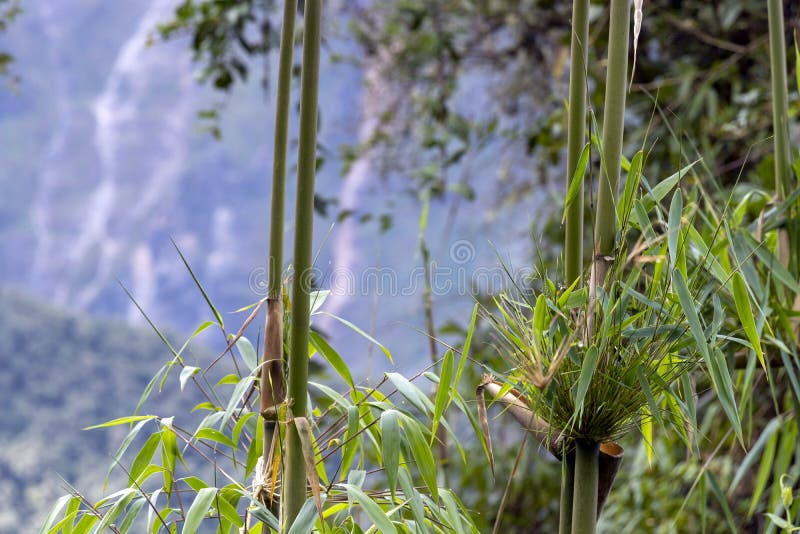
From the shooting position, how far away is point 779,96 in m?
0.55

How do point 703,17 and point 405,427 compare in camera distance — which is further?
point 703,17

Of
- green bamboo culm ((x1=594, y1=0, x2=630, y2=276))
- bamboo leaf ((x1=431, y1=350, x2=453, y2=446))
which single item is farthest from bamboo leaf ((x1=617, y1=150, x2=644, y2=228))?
bamboo leaf ((x1=431, y1=350, x2=453, y2=446))

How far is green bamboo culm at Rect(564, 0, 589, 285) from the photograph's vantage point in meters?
0.39

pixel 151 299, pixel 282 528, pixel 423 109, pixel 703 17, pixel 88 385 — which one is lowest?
pixel 151 299

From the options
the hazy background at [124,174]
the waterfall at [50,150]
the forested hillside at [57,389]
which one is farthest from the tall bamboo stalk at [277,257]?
the waterfall at [50,150]

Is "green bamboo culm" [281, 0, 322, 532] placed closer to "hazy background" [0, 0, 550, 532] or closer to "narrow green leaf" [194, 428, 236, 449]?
"narrow green leaf" [194, 428, 236, 449]

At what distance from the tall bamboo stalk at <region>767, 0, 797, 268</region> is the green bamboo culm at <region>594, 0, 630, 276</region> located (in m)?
0.21

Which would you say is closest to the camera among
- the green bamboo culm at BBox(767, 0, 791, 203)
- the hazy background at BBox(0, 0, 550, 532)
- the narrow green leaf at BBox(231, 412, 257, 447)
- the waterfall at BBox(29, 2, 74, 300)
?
the narrow green leaf at BBox(231, 412, 257, 447)

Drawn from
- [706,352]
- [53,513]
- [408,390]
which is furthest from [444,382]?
[53,513]

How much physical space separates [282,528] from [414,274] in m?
0.25

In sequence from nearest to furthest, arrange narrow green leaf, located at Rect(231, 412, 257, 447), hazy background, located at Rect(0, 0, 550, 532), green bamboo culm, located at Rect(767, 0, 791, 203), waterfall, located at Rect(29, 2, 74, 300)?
narrow green leaf, located at Rect(231, 412, 257, 447) → green bamboo culm, located at Rect(767, 0, 791, 203) → hazy background, located at Rect(0, 0, 550, 532) → waterfall, located at Rect(29, 2, 74, 300)

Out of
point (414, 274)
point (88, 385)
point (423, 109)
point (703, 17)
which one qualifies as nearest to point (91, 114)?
point (88, 385)

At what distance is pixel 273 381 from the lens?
0.42m

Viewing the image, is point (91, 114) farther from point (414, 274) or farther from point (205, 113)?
point (414, 274)
